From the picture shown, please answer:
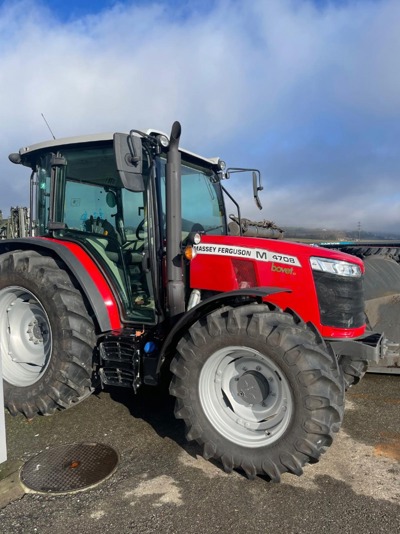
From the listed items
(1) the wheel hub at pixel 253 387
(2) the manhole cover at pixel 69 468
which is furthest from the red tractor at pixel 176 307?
(2) the manhole cover at pixel 69 468

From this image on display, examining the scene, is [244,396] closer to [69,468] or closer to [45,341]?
[69,468]

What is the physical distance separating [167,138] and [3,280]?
6.25 feet

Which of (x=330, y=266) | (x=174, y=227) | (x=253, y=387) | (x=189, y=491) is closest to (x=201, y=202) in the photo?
(x=174, y=227)

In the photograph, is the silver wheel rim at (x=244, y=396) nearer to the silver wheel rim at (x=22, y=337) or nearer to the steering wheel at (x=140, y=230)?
the steering wheel at (x=140, y=230)

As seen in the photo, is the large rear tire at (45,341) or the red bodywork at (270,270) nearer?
the red bodywork at (270,270)

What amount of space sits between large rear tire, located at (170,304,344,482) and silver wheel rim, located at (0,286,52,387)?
1.55 m

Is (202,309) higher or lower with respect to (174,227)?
lower

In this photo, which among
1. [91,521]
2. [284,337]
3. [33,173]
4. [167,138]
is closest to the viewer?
[91,521]

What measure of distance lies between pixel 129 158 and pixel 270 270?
4.23 feet

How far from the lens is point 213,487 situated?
2607 mm

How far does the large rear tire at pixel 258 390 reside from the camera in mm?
2529

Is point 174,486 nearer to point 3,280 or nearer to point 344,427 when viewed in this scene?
point 344,427

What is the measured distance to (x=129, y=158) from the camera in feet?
9.64

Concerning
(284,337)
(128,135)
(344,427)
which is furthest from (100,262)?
(344,427)
